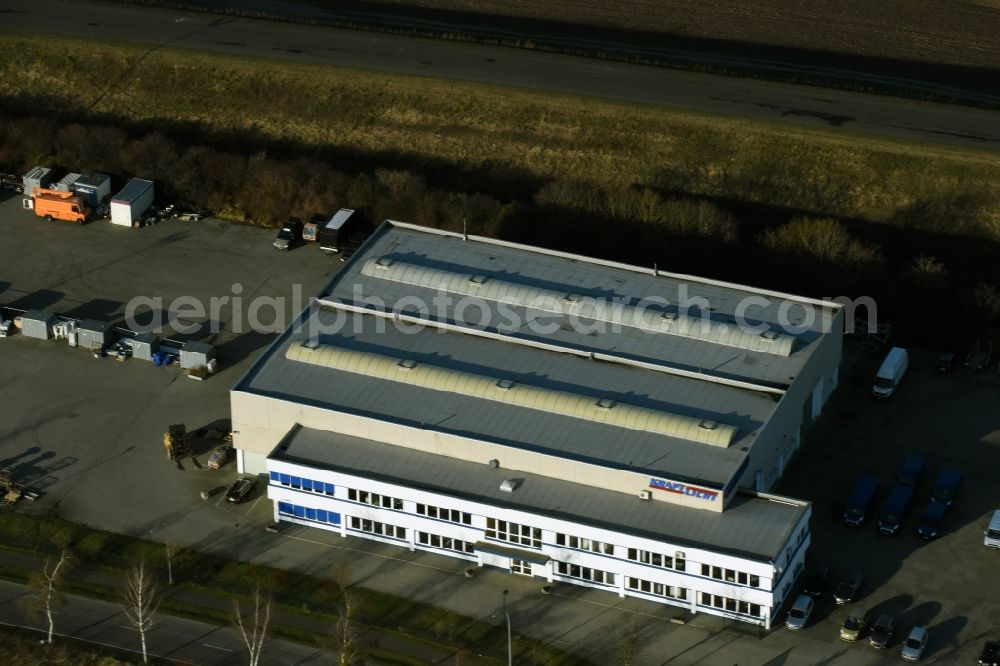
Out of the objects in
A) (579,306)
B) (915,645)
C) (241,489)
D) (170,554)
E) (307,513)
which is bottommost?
(170,554)

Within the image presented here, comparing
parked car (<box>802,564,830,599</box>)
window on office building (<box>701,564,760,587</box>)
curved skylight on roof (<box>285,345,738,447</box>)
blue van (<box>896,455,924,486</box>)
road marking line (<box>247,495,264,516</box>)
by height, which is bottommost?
road marking line (<box>247,495,264,516</box>)

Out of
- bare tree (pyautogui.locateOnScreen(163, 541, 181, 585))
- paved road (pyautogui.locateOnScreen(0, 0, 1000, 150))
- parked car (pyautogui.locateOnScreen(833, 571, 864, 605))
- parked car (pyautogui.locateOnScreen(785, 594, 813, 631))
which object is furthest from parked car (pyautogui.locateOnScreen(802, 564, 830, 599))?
paved road (pyautogui.locateOnScreen(0, 0, 1000, 150))

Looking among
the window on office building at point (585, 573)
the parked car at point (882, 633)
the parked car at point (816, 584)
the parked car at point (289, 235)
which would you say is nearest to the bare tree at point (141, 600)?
the window on office building at point (585, 573)

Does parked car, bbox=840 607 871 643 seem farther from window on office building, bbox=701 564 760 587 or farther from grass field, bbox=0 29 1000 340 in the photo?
grass field, bbox=0 29 1000 340

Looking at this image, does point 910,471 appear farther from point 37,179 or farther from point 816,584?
point 37,179

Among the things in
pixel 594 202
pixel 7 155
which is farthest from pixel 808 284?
pixel 7 155

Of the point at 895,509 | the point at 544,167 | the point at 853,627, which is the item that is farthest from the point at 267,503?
the point at 544,167

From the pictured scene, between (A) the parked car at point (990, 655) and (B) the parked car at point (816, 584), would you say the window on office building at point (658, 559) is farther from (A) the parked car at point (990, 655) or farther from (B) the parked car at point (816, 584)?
(A) the parked car at point (990, 655)
